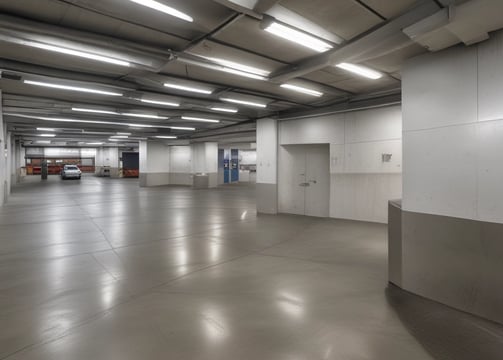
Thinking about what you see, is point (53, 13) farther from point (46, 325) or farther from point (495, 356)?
point (495, 356)

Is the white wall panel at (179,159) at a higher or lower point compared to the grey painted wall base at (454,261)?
higher

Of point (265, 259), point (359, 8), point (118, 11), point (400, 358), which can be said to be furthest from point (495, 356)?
point (118, 11)

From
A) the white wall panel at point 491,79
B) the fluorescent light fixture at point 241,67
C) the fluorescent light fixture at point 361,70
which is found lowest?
the white wall panel at point 491,79

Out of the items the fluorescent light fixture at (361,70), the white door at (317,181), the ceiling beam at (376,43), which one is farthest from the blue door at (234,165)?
the ceiling beam at (376,43)

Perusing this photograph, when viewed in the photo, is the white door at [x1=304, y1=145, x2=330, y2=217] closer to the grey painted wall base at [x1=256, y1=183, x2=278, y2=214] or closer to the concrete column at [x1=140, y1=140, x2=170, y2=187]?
the grey painted wall base at [x1=256, y1=183, x2=278, y2=214]

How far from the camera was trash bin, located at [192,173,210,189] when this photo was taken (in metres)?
19.3

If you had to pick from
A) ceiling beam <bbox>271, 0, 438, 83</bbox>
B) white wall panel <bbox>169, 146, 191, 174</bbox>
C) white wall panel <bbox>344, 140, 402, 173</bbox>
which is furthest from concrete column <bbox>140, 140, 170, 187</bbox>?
ceiling beam <bbox>271, 0, 438, 83</bbox>

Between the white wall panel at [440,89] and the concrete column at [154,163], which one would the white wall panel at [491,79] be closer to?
the white wall panel at [440,89]

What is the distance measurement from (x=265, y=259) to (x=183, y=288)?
1632 mm

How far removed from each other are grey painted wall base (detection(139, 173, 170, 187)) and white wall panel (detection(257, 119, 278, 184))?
12.6 metres

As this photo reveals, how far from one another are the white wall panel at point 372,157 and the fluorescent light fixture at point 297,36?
421 centimetres

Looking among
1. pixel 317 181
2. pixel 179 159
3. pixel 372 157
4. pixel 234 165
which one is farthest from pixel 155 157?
pixel 372 157

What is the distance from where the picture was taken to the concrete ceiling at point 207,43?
3281mm

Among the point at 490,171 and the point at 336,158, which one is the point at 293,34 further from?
the point at 336,158
